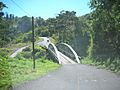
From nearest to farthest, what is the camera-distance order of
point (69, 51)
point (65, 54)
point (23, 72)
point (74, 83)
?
point (74, 83) → point (23, 72) → point (69, 51) → point (65, 54)

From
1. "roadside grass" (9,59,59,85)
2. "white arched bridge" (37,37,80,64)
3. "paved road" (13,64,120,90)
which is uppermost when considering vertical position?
"white arched bridge" (37,37,80,64)

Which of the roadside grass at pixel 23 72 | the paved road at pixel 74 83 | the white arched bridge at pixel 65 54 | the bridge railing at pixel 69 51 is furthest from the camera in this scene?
the bridge railing at pixel 69 51

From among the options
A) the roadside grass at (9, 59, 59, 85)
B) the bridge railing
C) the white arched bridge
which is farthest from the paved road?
the bridge railing

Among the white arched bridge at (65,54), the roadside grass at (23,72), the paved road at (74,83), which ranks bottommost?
the paved road at (74,83)

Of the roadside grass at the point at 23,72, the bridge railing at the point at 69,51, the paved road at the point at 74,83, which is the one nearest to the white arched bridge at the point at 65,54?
the bridge railing at the point at 69,51

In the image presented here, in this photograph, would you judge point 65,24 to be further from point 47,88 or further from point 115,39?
point 47,88

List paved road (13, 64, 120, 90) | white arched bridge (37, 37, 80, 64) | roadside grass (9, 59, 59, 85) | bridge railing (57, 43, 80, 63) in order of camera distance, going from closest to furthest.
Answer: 1. paved road (13, 64, 120, 90)
2. roadside grass (9, 59, 59, 85)
3. white arched bridge (37, 37, 80, 64)
4. bridge railing (57, 43, 80, 63)

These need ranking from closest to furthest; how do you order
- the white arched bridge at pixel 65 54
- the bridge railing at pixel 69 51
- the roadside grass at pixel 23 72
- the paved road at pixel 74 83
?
1. the paved road at pixel 74 83
2. the roadside grass at pixel 23 72
3. the white arched bridge at pixel 65 54
4. the bridge railing at pixel 69 51

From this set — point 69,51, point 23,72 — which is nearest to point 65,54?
point 69,51

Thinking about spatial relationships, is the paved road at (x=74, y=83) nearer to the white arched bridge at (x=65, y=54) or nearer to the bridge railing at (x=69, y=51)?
the white arched bridge at (x=65, y=54)

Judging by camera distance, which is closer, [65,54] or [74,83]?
[74,83]

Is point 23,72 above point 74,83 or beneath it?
above

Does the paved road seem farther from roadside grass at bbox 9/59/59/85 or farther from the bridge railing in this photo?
the bridge railing

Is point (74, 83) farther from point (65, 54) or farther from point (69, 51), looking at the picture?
point (65, 54)
